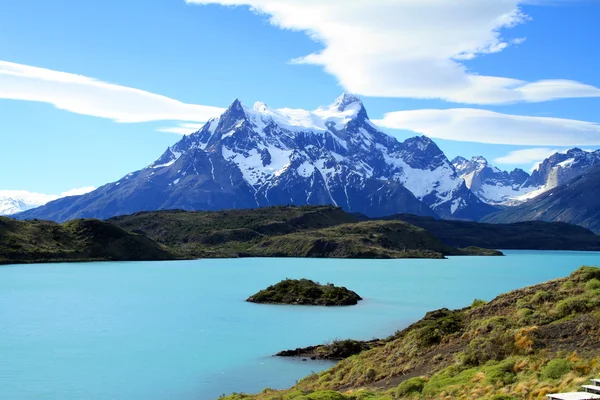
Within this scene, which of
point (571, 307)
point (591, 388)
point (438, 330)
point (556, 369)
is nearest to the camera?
point (591, 388)

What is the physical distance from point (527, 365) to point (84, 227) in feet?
617

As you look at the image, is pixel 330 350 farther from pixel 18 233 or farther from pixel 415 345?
pixel 18 233

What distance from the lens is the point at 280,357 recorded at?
48531 millimetres

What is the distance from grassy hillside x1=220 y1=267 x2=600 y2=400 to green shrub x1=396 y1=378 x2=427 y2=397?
43mm

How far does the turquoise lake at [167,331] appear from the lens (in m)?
40.1

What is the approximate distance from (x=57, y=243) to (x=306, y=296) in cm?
12011

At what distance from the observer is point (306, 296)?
89000 millimetres

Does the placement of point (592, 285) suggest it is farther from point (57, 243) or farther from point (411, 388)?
point (57, 243)

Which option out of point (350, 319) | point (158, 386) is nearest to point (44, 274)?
point (350, 319)

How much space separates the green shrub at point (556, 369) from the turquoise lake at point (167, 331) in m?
Answer: 19.8

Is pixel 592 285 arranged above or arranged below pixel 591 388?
above

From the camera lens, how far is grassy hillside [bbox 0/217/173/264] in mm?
170625

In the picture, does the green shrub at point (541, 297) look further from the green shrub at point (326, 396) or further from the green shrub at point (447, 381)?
the green shrub at point (326, 396)

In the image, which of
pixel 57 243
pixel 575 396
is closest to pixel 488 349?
pixel 575 396
